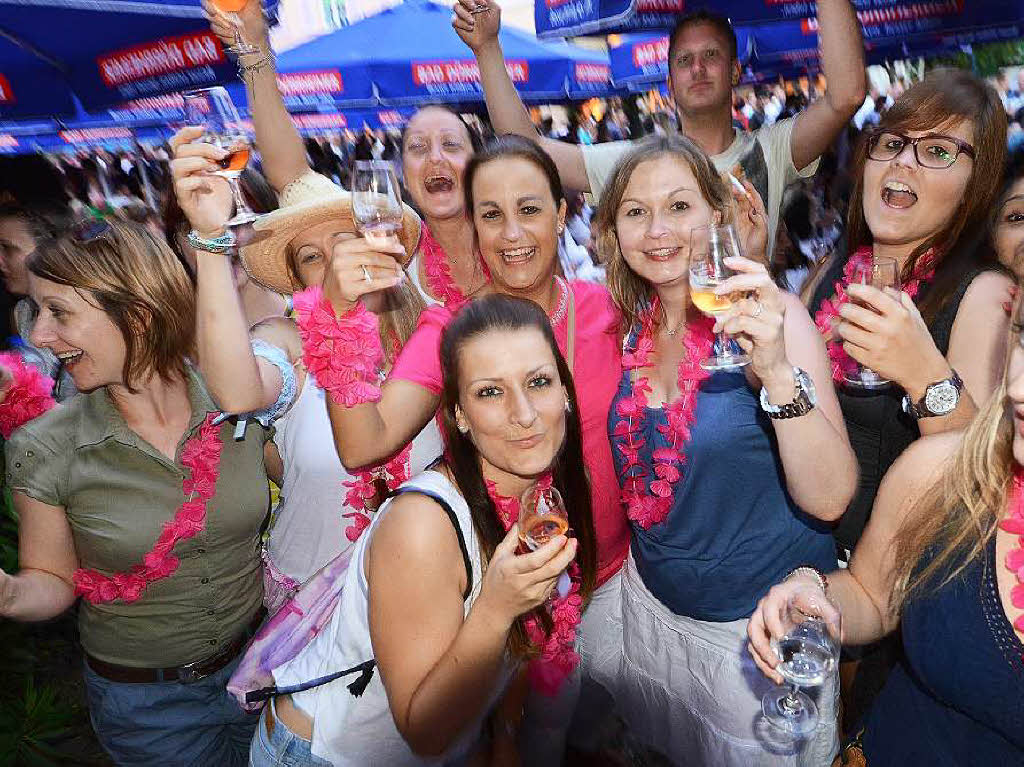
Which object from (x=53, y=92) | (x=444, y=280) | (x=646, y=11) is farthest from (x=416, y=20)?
(x=444, y=280)

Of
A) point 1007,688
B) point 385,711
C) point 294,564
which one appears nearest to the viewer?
point 1007,688

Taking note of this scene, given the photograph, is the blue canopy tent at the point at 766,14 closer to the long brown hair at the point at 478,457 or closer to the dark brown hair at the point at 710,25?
the dark brown hair at the point at 710,25

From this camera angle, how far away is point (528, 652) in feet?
6.25

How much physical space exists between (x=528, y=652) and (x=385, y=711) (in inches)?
15.5

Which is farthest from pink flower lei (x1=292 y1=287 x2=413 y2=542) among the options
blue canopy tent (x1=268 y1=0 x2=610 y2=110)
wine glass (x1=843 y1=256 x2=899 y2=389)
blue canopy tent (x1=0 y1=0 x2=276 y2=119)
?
blue canopy tent (x1=268 y1=0 x2=610 y2=110)

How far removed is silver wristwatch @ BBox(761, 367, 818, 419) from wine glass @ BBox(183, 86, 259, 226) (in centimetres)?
136

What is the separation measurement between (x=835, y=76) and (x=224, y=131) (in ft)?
8.03

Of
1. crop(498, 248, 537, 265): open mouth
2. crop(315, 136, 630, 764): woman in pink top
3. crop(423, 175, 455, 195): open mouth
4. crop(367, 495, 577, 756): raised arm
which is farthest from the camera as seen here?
crop(423, 175, 455, 195): open mouth

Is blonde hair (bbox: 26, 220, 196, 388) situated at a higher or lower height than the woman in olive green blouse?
higher

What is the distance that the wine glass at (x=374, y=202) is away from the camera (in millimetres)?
1725

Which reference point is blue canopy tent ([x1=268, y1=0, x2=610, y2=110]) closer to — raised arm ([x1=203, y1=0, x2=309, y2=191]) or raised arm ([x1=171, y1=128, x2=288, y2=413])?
raised arm ([x1=203, y1=0, x2=309, y2=191])

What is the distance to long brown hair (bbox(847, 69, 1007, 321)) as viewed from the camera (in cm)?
222

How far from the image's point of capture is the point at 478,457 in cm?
193

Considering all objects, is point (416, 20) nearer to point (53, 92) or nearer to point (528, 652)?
point (53, 92)
